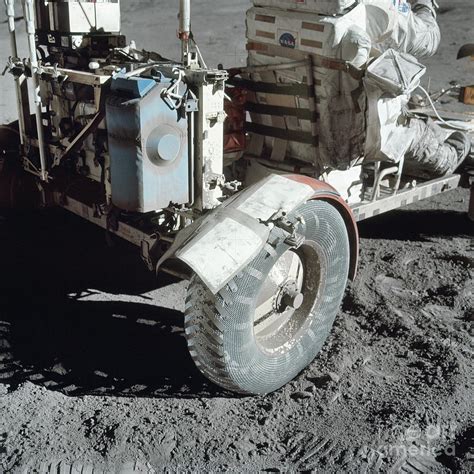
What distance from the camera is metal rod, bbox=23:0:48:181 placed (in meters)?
3.71

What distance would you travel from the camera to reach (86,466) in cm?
275

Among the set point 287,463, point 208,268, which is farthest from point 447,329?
point 208,268

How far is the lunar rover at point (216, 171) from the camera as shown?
2973 mm

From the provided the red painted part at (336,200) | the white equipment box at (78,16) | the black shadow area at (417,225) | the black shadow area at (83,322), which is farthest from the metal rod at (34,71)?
the black shadow area at (417,225)

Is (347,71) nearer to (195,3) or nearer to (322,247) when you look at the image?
(322,247)

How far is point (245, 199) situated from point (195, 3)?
58.6 ft

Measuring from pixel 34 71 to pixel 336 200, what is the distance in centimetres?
207

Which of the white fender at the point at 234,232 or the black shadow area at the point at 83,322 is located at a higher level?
the white fender at the point at 234,232

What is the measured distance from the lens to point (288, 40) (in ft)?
12.5

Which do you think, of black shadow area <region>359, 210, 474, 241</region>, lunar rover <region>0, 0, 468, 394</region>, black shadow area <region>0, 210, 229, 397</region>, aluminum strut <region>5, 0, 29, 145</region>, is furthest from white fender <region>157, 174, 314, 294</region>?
black shadow area <region>359, 210, 474, 241</region>

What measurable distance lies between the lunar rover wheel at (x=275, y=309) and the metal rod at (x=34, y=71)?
1733 mm

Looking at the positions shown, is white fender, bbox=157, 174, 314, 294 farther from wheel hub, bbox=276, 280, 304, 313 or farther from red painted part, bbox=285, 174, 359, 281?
wheel hub, bbox=276, 280, 304, 313

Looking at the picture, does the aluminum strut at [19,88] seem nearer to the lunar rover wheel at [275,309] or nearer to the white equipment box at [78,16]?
the white equipment box at [78,16]

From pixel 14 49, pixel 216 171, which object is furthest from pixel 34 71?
pixel 216 171
